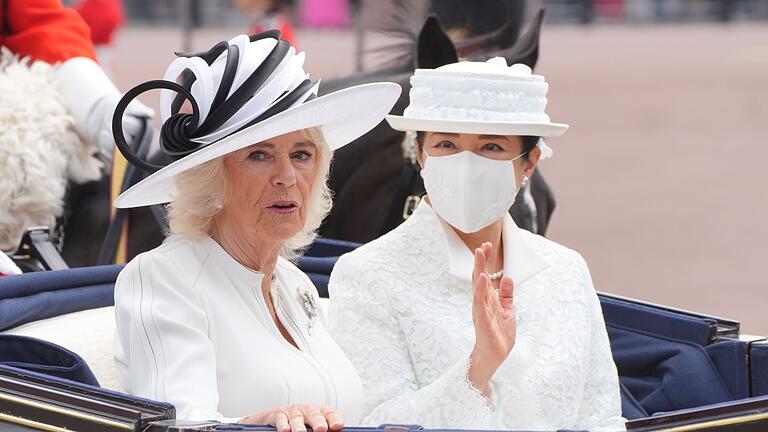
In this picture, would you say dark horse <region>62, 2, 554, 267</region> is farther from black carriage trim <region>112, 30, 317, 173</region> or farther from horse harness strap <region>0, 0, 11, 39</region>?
black carriage trim <region>112, 30, 317, 173</region>

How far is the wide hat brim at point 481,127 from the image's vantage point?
9.34 ft

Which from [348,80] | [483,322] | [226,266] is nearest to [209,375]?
[226,266]

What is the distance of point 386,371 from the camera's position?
2.80m

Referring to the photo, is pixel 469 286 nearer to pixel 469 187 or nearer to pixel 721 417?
pixel 469 187

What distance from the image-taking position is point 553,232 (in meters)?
9.34

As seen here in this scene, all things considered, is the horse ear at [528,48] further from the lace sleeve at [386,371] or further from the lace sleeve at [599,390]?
the lace sleeve at [386,371]

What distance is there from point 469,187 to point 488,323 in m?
0.40

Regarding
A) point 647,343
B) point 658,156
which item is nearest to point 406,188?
point 647,343

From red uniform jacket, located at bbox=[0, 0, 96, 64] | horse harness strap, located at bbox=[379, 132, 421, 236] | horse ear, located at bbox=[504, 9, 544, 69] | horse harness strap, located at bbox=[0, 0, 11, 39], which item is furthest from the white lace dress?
horse harness strap, located at bbox=[0, 0, 11, 39]

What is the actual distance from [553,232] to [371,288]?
21.5ft

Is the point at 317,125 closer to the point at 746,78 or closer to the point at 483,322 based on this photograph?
the point at 483,322

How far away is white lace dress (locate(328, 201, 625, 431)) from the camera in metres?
2.79

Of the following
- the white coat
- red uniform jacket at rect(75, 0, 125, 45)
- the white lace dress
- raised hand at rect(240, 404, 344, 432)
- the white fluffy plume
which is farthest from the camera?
red uniform jacket at rect(75, 0, 125, 45)

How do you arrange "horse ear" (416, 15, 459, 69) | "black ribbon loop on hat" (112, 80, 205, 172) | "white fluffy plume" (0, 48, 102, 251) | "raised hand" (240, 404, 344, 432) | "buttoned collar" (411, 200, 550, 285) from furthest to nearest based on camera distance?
"white fluffy plume" (0, 48, 102, 251) < "horse ear" (416, 15, 459, 69) < "buttoned collar" (411, 200, 550, 285) < "black ribbon loop on hat" (112, 80, 205, 172) < "raised hand" (240, 404, 344, 432)
